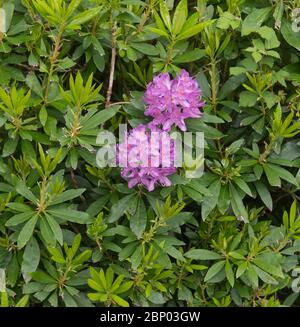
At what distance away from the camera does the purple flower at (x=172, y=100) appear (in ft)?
8.48

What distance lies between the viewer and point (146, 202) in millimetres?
2805

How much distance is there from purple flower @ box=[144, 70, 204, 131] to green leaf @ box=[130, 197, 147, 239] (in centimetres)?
33

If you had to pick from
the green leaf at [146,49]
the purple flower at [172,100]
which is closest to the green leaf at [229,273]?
the purple flower at [172,100]

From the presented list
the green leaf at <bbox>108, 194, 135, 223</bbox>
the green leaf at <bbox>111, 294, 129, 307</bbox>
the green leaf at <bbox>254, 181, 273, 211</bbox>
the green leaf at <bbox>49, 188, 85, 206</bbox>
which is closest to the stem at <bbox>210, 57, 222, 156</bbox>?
the green leaf at <bbox>254, 181, 273, 211</bbox>

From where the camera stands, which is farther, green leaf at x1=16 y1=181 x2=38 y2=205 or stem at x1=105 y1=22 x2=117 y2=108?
stem at x1=105 y1=22 x2=117 y2=108

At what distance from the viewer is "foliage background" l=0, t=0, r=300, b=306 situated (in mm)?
2621

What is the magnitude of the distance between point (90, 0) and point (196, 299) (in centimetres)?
131

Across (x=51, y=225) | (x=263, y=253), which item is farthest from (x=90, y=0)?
(x=263, y=253)

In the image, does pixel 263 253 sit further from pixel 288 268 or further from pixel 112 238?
pixel 112 238

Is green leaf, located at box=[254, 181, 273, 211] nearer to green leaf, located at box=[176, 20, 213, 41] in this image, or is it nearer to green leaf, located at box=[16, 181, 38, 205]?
green leaf, located at box=[176, 20, 213, 41]

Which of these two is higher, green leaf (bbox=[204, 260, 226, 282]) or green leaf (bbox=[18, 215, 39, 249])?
green leaf (bbox=[18, 215, 39, 249])

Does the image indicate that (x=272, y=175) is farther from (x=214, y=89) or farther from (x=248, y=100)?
(x=214, y=89)

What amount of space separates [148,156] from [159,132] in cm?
13

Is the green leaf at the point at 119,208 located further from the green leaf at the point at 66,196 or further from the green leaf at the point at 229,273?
the green leaf at the point at 229,273
